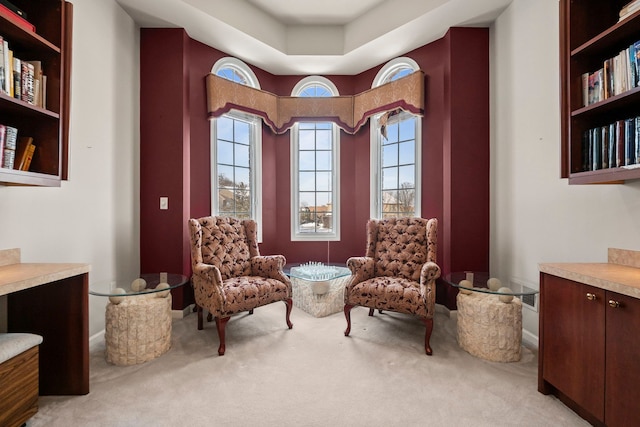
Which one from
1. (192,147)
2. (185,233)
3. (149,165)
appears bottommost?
(185,233)

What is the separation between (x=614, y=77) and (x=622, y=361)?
1.44m

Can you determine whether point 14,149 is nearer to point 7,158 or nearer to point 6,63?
point 7,158

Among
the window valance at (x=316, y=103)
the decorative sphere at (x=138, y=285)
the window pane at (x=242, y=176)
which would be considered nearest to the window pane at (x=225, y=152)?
the window pane at (x=242, y=176)

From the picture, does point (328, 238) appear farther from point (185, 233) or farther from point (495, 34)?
point (495, 34)

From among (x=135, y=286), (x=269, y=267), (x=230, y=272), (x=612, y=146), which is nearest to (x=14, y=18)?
(x=135, y=286)

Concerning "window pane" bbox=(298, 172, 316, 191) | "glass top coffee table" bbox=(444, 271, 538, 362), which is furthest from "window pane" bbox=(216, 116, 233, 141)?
"glass top coffee table" bbox=(444, 271, 538, 362)

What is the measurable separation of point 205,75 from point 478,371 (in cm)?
376

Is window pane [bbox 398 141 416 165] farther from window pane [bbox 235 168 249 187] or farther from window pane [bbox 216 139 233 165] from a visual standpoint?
window pane [bbox 216 139 233 165]

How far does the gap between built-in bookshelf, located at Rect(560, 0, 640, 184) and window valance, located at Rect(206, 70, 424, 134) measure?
5.49 ft

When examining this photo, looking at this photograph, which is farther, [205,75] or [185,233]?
[205,75]

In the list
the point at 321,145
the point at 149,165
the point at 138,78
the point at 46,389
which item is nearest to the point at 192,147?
the point at 149,165

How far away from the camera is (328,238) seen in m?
4.36

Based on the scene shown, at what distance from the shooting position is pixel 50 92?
194 centimetres

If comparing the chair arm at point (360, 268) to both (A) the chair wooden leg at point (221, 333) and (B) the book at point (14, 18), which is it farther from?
(B) the book at point (14, 18)
